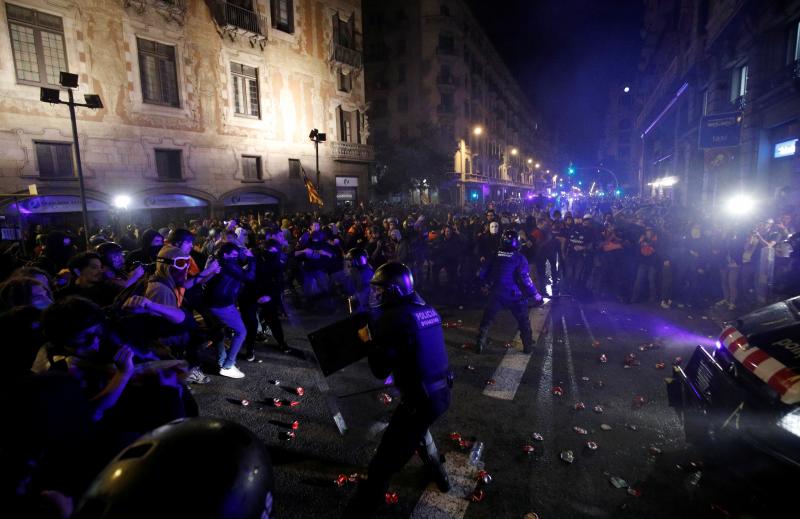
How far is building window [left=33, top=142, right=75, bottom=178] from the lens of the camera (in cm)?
1695

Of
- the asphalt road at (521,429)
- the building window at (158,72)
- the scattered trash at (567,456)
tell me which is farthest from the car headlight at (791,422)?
the building window at (158,72)

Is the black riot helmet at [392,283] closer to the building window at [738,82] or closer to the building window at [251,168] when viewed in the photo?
the building window at [251,168]

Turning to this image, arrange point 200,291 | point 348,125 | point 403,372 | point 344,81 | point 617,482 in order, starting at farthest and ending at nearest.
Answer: point 348,125, point 344,81, point 200,291, point 617,482, point 403,372

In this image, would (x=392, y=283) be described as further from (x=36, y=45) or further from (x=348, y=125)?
(x=348, y=125)

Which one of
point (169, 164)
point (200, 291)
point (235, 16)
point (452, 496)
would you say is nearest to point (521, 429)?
point (452, 496)

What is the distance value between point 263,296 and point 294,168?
2201 centimetres

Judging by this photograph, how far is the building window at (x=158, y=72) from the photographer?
20.2 meters

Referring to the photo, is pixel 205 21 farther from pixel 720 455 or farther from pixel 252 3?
pixel 720 455

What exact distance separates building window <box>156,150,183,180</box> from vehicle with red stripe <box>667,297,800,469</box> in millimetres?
23010

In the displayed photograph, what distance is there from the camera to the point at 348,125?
103 feet

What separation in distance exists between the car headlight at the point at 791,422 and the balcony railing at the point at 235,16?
89.3 feet

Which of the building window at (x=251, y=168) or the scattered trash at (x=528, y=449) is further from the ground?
the building window at (x=251, y=168)

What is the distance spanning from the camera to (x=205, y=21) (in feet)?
73.0

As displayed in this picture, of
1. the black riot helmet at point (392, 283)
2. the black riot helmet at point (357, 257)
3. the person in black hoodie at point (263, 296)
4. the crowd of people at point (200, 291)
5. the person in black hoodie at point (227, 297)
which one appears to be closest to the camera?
the crowd of people at point (200, 291)
